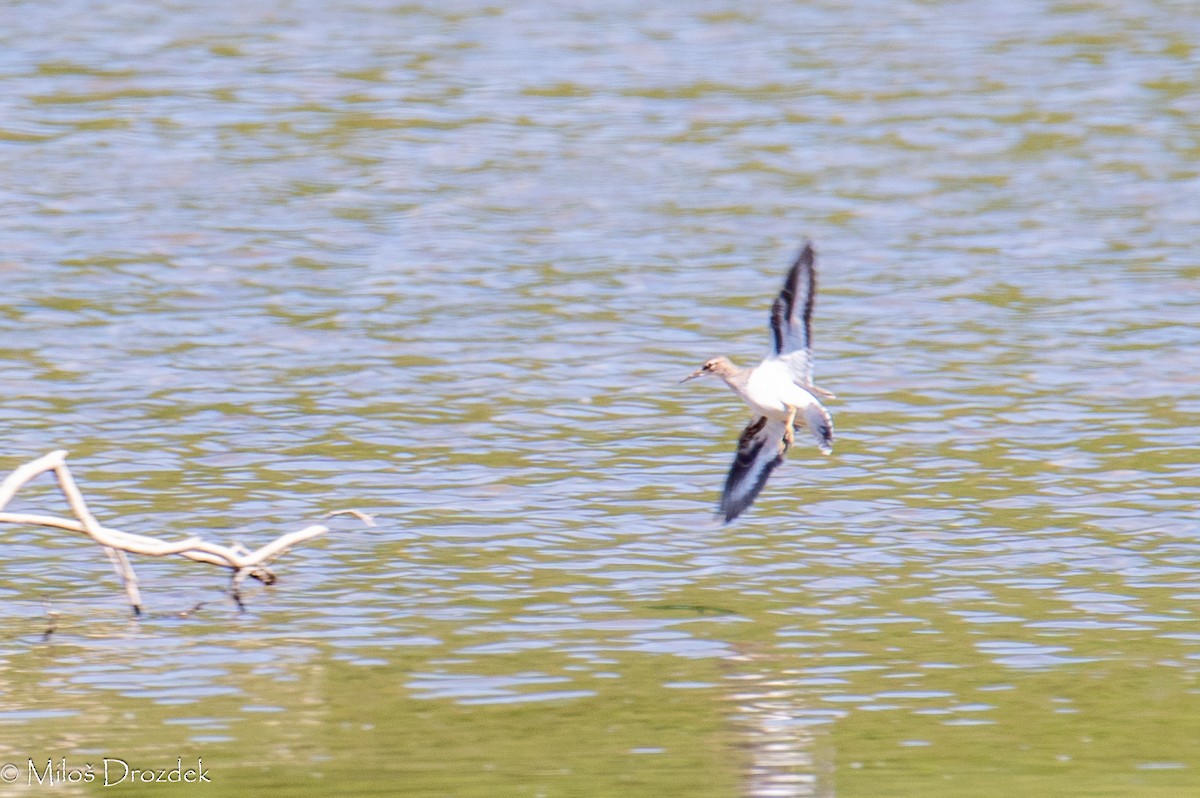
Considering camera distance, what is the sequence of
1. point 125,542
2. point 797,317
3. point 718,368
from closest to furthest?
point 125,542, point 797,317, point 718,368

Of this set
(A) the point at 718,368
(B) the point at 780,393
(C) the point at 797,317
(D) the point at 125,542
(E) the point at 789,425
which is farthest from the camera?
(A) the point at 718,368

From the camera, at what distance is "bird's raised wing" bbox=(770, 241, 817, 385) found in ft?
43.4

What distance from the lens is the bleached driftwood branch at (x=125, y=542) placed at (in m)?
12.6

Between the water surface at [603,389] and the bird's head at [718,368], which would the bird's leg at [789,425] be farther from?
the water surface at [603,389]

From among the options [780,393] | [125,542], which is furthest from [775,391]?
[125,542]

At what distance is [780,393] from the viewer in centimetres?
1388

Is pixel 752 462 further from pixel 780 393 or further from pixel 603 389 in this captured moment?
pixel 603 389

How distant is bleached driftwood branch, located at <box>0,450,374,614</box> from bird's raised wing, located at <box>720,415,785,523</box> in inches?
93.6

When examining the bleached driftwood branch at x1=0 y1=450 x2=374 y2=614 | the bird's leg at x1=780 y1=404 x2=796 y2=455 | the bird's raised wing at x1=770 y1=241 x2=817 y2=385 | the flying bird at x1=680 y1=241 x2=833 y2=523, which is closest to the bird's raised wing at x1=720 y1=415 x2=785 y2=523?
the flying bird at x1=680 y1=241 x2=833 y2=523

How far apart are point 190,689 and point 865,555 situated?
16.2 ft

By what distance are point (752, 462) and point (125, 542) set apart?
4201mm

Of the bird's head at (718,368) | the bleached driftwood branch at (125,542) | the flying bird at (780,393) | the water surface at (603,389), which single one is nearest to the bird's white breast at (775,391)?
the flying bird at (780,393)

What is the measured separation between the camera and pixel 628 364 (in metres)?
20.2

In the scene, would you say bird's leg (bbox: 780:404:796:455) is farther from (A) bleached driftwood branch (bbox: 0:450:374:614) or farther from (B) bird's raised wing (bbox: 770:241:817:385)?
(A) bleached driftwood branch (bbox: 0:450:374:614)
